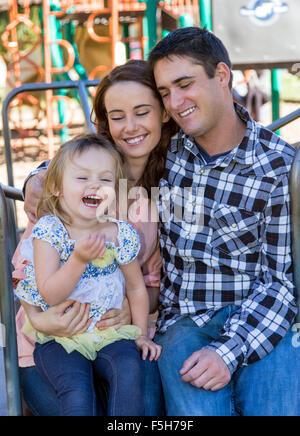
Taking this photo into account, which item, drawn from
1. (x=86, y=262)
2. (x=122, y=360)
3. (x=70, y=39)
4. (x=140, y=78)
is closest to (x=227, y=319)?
(x=122, y=360)

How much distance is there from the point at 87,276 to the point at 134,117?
0.60 meters

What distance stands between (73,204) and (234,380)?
28.8 inches

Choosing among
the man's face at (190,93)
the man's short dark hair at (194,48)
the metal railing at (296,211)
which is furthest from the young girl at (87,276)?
the metal railing at (296,211)

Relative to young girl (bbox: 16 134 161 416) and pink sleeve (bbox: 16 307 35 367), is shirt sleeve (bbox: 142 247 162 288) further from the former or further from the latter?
pink sleeve (bbox: 16 307 35 367)

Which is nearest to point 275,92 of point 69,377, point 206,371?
point 206,371

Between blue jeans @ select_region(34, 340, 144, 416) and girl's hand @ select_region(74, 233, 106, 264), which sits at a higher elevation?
girl's hand @ select_region(74, 233, 106, 264)

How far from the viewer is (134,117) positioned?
2148mm

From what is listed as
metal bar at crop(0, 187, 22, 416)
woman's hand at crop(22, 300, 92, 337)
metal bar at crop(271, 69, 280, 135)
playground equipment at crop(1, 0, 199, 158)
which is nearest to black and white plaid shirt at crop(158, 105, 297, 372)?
woman's hand at crop(22, 300, 92, 337)

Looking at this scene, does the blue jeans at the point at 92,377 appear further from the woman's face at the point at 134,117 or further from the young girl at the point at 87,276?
the woman's face at the point at 134,117

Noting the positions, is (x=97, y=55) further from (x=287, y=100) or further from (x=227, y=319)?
(x=227, y=319)

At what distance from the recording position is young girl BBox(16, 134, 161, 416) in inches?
68.3

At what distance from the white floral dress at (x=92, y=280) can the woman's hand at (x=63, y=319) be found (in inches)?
0.7

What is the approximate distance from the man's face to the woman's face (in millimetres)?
97
